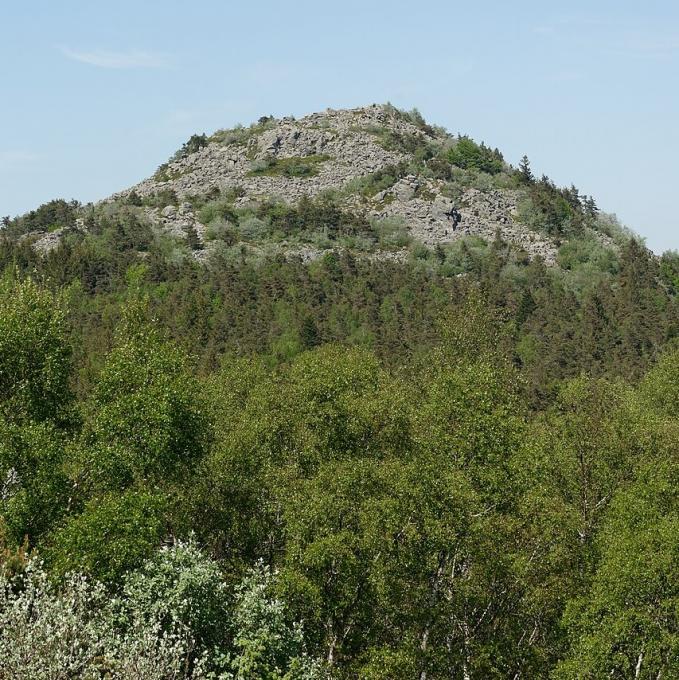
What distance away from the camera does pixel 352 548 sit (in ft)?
114

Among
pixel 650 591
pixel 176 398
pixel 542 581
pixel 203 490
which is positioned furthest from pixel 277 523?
pixel 650 591

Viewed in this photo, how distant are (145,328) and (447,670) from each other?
26141mm

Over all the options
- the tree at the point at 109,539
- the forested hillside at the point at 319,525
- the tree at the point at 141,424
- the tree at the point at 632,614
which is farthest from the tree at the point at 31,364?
the tree at the point at 632,614

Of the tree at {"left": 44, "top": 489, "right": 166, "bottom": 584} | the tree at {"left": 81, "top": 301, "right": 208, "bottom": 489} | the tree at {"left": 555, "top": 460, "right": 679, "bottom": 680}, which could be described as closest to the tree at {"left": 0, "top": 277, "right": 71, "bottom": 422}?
the tree at {"left": 81, "top": 301, "right": 208, "bottom": 489}

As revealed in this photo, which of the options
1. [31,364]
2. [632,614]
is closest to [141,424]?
[31,364]

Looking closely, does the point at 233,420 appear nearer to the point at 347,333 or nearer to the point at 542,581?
the point at 542,581

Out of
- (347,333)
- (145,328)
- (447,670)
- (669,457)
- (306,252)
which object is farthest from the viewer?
(306,252)

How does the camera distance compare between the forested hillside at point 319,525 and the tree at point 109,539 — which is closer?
the forested hillside at point 319,525

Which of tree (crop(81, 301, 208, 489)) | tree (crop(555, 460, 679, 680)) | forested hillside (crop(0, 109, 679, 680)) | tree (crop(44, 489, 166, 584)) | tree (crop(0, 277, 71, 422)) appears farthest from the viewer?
tree (crop(0, 277, 71, 422))

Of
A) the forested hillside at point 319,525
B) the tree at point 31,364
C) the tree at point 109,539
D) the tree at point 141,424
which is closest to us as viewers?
the forested hillside at point 319,525

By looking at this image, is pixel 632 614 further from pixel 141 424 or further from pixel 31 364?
pixel 31 364

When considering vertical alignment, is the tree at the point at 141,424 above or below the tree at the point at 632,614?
above

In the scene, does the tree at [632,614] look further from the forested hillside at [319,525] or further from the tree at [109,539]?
the tree at [109,539]

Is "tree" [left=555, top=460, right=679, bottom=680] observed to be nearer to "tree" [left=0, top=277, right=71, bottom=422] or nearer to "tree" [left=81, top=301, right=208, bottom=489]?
"tree" [left=81, top=301, right=208, bottom=489]
